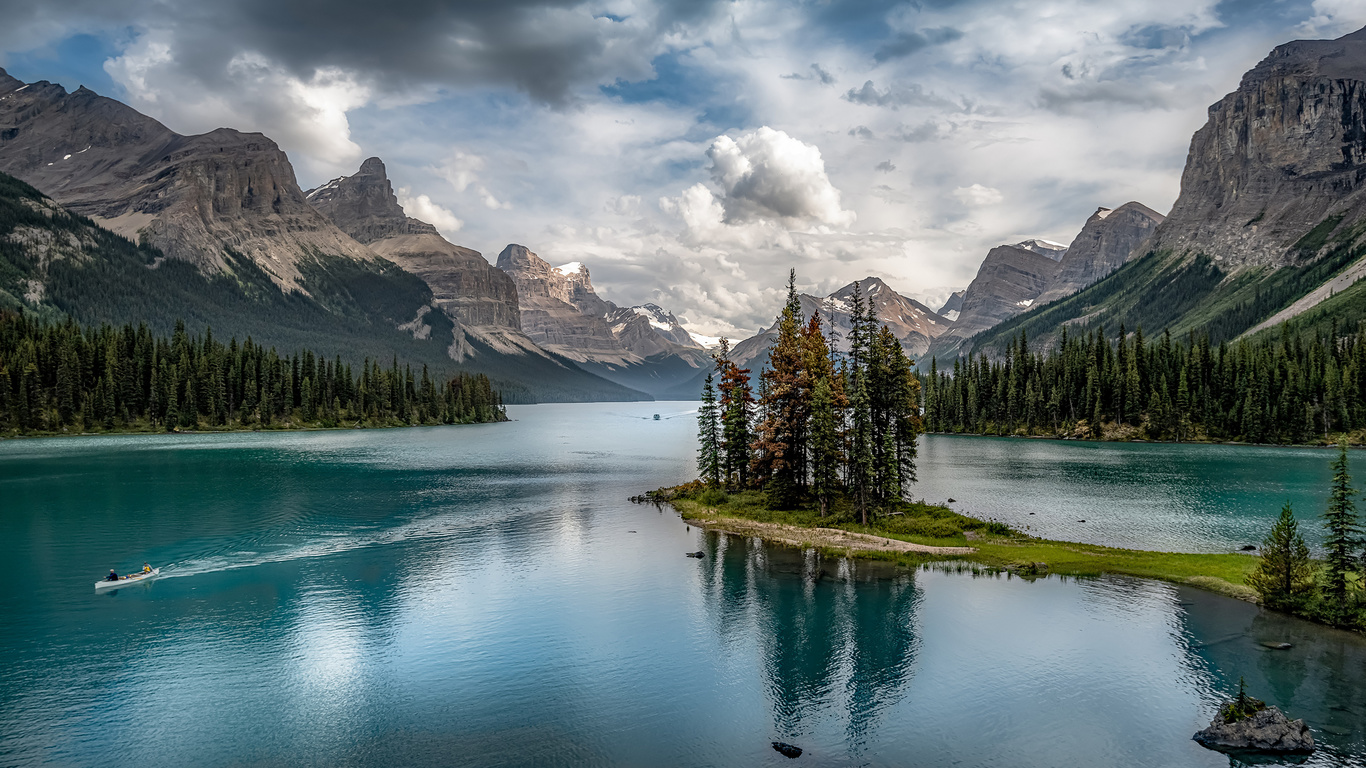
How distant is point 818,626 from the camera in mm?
39656

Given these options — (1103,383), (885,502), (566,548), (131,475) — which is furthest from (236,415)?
(1103,383)

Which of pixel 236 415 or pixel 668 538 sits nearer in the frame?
pixel 668 538

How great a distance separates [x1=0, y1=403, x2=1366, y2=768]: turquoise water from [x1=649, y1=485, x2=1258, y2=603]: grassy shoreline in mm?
2795

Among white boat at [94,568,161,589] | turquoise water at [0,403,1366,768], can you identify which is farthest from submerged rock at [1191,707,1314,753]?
white boat at [94,568,161,589]

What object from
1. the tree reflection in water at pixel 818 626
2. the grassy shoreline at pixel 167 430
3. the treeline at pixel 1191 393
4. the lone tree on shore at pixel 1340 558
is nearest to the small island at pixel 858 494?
the lone tree on shore at pixel 1340 558

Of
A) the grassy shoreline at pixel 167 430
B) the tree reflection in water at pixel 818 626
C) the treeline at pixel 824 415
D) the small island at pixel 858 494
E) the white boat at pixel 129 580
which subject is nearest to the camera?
the tree reflection in water at pixel 818 626

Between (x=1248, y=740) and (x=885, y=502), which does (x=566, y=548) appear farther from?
(x=1248, y=740)

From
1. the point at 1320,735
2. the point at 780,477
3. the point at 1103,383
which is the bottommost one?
the point at 1320,735

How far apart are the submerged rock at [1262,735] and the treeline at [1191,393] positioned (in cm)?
16310

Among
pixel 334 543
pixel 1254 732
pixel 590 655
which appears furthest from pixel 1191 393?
pixel 334 543

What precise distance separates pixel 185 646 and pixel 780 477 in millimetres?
50439

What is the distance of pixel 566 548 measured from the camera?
59375 millimetres

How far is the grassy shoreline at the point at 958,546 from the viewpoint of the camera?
4834cm

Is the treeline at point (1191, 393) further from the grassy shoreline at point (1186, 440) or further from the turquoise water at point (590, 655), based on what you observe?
the turquoise water at point (590, 655)
